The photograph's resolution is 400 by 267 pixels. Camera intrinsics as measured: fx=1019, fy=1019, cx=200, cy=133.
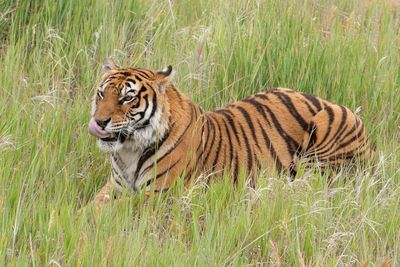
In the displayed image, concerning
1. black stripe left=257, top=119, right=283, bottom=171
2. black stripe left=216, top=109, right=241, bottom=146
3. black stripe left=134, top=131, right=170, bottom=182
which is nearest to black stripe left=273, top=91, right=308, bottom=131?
black stripe left=257, top=119, right=283, bottom=171

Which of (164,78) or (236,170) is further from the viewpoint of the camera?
(236,170)

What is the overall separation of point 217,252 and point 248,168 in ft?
4.89

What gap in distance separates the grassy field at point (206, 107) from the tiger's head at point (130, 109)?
0.83ft

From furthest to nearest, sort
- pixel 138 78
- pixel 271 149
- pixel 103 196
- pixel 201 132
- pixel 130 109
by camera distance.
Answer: pixel 271 149, pixel 201 132, pixel 138 78, pixel 130 109, pixel 103 196

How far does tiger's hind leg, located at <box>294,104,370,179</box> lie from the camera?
5.80m

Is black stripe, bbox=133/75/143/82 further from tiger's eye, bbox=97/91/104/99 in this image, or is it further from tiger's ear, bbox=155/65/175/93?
tiger's eye, bbox=97/91/104/99

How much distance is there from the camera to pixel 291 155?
18.9ft

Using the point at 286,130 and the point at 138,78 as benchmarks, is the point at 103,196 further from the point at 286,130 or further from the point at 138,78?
the point at 286,130

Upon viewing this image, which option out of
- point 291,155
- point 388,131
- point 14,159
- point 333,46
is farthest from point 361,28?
point 14,159

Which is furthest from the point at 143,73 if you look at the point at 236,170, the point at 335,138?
the point at 335,138

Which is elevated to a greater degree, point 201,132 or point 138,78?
point 138,78

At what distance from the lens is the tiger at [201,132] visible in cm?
520

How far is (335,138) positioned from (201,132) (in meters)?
0.88

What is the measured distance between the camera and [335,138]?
232 inches
